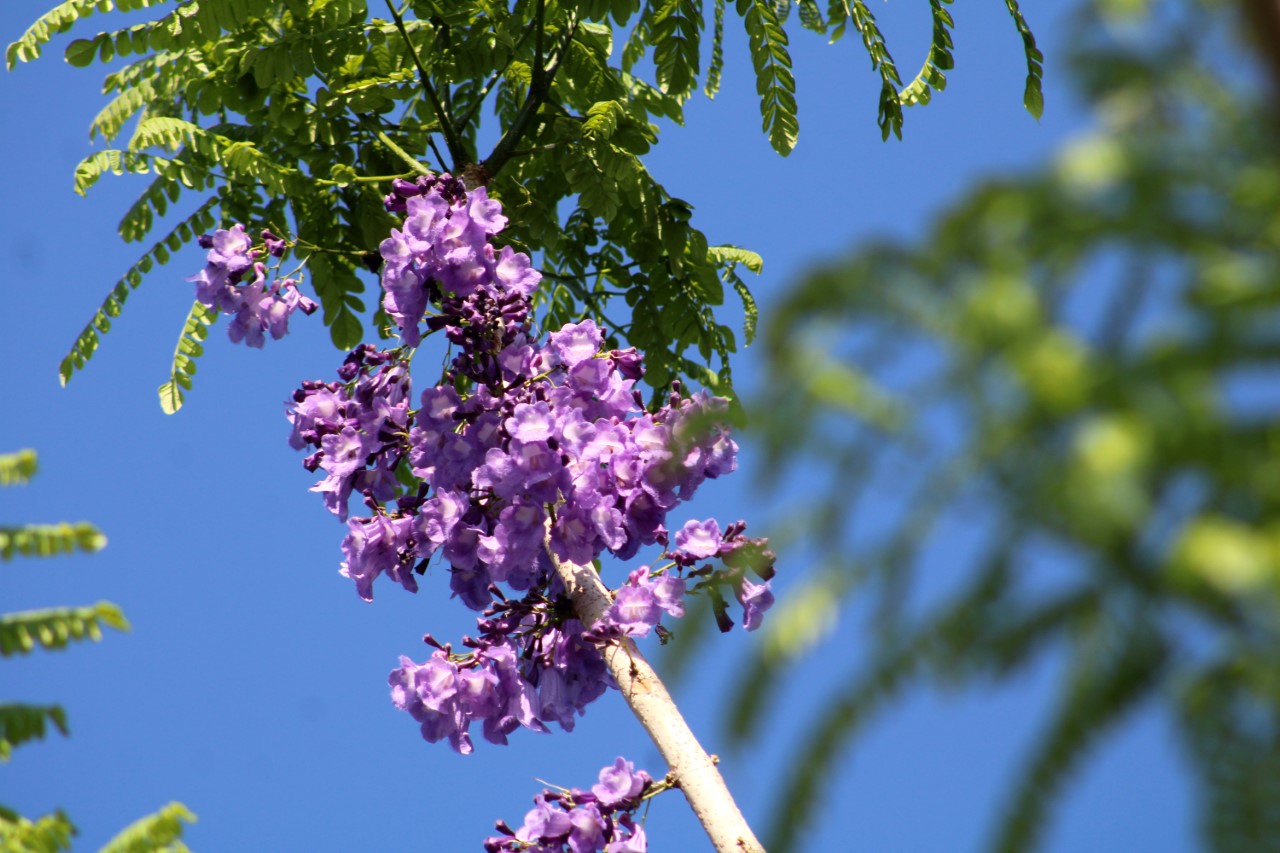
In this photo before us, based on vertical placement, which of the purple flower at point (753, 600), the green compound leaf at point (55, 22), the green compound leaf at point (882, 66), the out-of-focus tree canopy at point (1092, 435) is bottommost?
the out-of-focus tree canopy at point (1092, 435)

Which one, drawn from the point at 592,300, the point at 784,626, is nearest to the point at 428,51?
the point at 592,300

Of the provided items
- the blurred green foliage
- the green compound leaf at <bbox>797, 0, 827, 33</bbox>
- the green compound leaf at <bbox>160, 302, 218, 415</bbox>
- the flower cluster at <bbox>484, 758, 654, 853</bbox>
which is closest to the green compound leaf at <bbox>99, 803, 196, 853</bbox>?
the blurred green foliage

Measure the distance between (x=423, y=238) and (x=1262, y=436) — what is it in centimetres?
261

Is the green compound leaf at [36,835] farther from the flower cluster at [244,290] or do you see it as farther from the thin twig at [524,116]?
the thin twig at [524,116]

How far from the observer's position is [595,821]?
10.5 ft

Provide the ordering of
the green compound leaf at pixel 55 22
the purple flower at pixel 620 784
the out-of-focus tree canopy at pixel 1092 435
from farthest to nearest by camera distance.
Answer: the green compound leaf at pixel 55 22
the purple flower at pixel 620 784
the out-of-focus tree canopy at pixel 1092 435

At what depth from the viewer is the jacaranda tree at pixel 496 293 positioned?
3.22 meters

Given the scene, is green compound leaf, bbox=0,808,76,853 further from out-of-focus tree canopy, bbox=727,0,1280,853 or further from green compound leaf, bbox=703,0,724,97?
green compound leaf, bbox=703,0,724,97

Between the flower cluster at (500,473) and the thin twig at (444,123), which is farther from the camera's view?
the thin twig at (444,123)

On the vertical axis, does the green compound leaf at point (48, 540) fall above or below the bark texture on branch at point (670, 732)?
above

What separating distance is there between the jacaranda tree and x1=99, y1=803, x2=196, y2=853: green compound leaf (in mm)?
1117

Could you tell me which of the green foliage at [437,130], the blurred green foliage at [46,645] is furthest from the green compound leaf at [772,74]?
the blurred green foliage at [46,645]

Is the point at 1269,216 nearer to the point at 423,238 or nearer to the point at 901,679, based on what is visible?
the point at 901,679

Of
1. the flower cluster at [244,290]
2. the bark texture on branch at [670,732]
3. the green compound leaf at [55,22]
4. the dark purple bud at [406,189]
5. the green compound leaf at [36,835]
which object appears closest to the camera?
the green compound leaf at [36,835]
